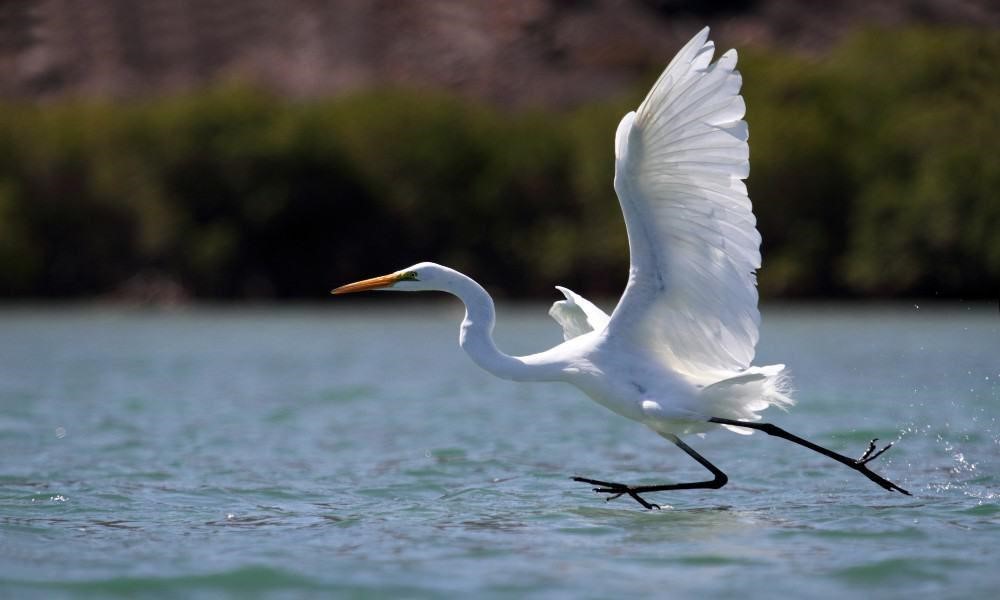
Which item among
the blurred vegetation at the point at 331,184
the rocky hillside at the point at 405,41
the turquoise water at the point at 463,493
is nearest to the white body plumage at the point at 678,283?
the turquoise water at the point at 463,493

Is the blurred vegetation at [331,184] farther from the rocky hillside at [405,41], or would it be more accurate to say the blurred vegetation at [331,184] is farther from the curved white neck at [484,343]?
the curved white neck at [484,343]

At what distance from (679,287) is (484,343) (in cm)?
120

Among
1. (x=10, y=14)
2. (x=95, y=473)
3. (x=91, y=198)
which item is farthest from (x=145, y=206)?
(x=95, y=473)

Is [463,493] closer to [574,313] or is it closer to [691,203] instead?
[574,313]

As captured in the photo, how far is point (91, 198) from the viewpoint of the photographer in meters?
60.2

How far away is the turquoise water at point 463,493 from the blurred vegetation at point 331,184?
34.1 metres

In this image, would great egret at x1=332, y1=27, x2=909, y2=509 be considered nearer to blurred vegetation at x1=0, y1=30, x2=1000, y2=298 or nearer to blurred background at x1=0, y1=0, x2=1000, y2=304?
blurred background at x1=0, y1=0, x2=1000, y2=304

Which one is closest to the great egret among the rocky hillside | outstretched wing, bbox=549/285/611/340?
outstretched wing, bbox=549/285/611/340

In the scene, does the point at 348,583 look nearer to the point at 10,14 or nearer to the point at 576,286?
the point at 576,286

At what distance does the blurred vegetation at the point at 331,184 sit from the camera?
55.3 m

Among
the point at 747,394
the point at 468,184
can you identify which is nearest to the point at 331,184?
the point at 468,184

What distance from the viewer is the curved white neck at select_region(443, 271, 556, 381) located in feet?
28.9

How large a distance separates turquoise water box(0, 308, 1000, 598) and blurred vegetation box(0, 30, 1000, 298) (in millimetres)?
34088

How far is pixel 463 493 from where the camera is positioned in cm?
977
